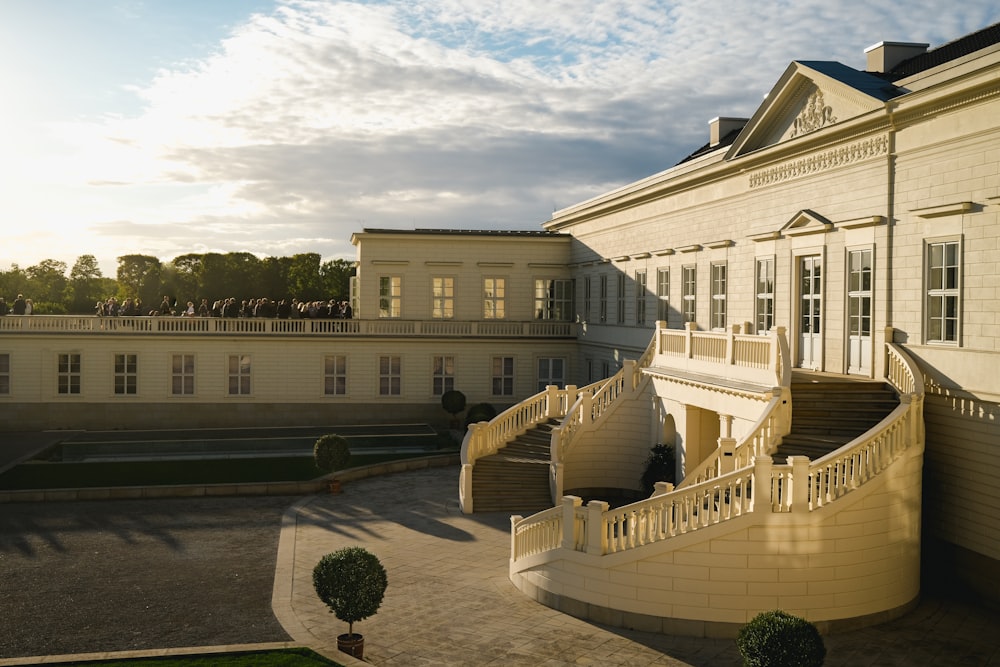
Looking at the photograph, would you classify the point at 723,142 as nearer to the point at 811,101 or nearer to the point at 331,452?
the point at 811,101

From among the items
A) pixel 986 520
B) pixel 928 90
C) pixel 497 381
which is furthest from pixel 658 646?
pixel 497 381

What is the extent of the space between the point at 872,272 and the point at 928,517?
601cm

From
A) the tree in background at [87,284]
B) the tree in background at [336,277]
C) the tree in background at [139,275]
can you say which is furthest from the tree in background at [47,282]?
the tree in background at [336,277]

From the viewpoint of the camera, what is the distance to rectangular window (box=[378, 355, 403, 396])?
43875mm

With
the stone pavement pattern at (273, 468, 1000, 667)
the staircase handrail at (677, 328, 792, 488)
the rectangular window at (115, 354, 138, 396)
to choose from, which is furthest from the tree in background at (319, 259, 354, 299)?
the staircase handrail at (677, 328, 792, 488)

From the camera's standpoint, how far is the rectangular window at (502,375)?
44562 millimetres

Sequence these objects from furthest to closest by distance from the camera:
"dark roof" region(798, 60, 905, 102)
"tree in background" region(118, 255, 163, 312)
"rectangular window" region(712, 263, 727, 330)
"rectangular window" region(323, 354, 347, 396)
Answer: "tree in background" region(118, 255, 163, 312), "rectangular window" region(323, 354, 347, 396), "rectangular window" region(712, 263, 727, 330), "dark roof" region(798, 60, 905, 102)

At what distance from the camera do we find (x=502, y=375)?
1756 inches

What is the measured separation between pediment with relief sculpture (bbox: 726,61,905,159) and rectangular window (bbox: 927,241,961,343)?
13.1 ft

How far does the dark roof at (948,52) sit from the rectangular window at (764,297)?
20.2 ft

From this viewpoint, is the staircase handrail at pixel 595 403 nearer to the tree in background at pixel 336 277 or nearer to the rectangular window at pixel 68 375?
the rectangular window at pixel 68 375

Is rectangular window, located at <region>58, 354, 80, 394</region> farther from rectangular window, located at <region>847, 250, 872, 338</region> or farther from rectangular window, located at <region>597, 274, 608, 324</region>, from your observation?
rectangular window, located at <region>847, 250, 872, 338</region>

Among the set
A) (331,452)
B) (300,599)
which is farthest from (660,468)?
(300,599)

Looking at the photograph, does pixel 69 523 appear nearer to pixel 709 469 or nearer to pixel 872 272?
pixel 709 469
